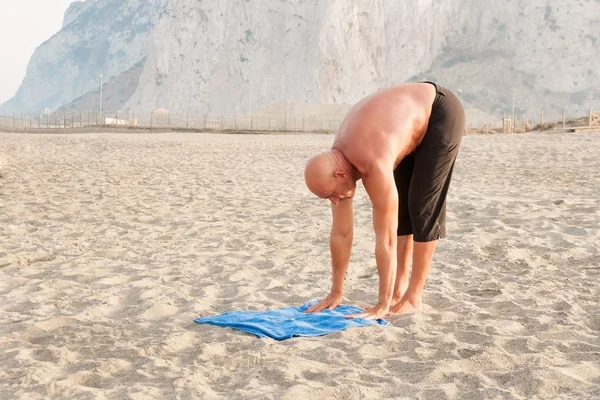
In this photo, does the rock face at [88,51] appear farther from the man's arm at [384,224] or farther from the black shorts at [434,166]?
the man's arm at [384,224]

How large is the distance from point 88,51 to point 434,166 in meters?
154

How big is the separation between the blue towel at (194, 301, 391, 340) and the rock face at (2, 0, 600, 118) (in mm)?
65996

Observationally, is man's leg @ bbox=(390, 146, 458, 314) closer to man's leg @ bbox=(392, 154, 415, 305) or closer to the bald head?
man's leg @ bbox=(392, 154, 415, 305)

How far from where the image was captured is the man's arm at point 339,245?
3785 mm

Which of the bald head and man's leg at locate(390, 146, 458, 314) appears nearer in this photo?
the bald head

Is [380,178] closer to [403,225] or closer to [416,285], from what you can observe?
[403,225]

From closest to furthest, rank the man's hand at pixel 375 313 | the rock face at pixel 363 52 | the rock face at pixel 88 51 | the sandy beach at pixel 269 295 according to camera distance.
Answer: the sandy beach at pixel 269 295
the man's hand at pixel 375 313
the rock face at pixel 363 52
the rock face at pixel 88 51

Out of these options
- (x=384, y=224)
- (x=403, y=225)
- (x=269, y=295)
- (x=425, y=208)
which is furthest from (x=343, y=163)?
(x=269, y=295)

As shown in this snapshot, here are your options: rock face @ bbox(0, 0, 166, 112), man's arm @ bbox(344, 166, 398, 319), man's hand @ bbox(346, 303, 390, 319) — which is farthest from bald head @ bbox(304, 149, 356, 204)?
rock face @ bbox(0, 0, 166, 112)

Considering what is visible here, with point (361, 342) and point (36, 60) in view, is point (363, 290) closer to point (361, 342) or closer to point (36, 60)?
point (361, 342)

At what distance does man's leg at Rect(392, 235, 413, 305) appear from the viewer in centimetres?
420

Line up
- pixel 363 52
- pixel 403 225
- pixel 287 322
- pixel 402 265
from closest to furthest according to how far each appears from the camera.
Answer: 1. pixel 287 322
2. pixel 403 225
3. pixel 402 265
4. pixel 363 52

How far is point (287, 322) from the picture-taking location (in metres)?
3.73

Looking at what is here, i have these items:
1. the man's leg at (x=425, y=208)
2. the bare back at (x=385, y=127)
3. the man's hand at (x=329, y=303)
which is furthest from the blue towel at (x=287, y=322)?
the bare back at (x=385, y=127)
